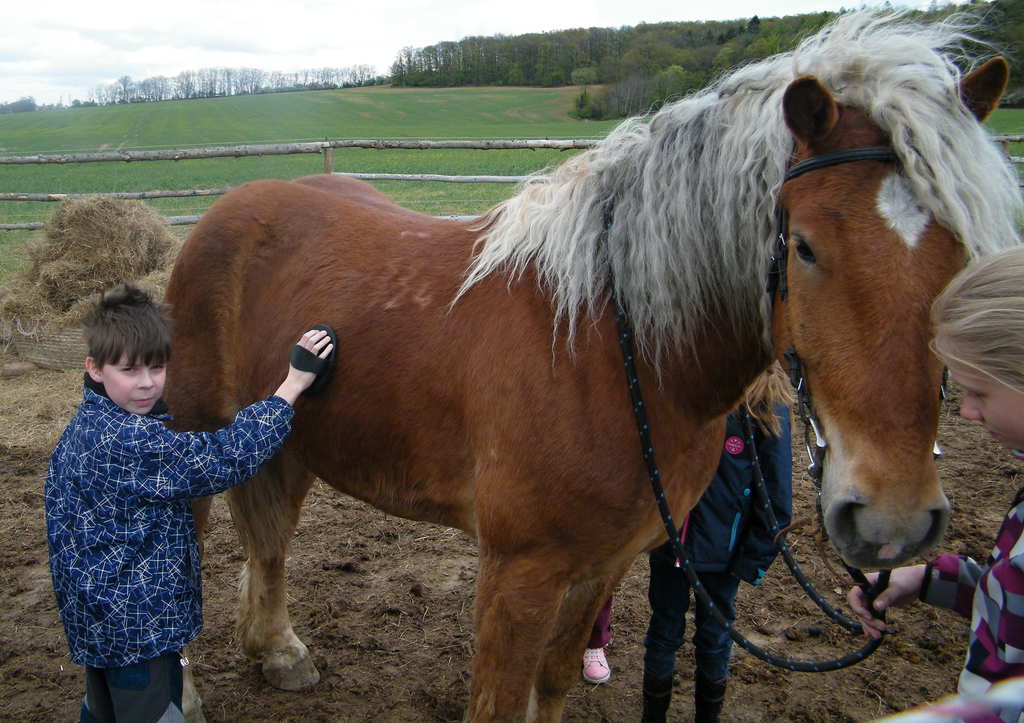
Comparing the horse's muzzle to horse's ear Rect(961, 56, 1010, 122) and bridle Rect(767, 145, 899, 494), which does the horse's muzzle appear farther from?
horse's ear Rect(961, 56, 1010, 122)

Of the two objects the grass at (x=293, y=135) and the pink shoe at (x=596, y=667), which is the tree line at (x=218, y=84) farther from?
the pink shoe at (x=596, y=667)

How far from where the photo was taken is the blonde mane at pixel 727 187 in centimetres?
138

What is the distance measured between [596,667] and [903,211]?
7.46ft

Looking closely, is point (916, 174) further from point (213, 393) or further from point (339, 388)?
point (213, 393)

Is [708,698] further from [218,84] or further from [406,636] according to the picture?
[218,84]

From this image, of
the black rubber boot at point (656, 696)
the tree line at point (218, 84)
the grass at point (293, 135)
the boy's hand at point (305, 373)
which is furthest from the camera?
the tree line at point (218, 84)

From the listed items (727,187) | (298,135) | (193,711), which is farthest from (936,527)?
(298,135)

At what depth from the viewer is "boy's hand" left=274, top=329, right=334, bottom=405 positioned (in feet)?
6.78

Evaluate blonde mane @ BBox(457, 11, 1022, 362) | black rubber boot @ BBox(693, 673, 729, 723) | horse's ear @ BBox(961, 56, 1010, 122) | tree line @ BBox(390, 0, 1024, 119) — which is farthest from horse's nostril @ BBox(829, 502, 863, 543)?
black rubber boot @ BBox(693, 673, 729, 723)

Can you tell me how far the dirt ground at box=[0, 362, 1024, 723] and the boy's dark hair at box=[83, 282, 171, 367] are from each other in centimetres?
170

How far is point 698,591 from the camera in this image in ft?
6.82

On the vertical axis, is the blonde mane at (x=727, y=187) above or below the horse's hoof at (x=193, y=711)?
above

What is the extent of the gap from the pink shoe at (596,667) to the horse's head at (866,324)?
1804 mm

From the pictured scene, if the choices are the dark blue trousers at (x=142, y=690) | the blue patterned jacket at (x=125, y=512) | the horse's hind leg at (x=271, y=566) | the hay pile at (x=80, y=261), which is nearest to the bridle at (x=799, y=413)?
the blue patterned jacket at (x=125, y=512)
